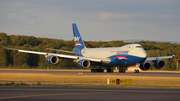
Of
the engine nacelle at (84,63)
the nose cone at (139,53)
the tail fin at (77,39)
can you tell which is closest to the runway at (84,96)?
the nose cone at (139,53)

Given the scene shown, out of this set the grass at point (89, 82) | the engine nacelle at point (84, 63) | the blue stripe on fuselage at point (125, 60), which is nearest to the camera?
the grass at point (89, 82)

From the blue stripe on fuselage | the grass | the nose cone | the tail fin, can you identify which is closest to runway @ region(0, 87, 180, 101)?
the grass

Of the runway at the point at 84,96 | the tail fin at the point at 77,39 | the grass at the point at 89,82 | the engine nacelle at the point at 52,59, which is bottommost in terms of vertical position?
the runway at the point at 84,96

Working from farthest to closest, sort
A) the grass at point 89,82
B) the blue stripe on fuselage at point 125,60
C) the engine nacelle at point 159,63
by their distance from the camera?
1. the engine nacelle at point 159,63
2. the blue stripe on fuselage at point 125,60
3. the grass at point 89,82

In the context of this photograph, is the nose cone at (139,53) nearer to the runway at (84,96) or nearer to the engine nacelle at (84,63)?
the engine nacelle at (84,63)

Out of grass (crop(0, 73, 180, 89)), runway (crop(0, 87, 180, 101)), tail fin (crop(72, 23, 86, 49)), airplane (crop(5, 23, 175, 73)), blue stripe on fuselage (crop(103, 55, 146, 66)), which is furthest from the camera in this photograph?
tail fin (crop(72, 23, 86, 49))

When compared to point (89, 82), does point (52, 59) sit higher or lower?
higher

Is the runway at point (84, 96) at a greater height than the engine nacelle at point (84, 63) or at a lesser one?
lesser

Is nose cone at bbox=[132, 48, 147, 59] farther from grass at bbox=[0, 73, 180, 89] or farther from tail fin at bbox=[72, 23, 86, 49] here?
tail fin at bbox=[72, 23, 86, 49]

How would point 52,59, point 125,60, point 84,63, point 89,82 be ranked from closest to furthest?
point 89,82 < point 125,60 < point 52,59 < point 84,63

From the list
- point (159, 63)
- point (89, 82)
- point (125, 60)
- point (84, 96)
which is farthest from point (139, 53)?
point (84, 96)

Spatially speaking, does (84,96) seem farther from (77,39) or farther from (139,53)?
(77,39)

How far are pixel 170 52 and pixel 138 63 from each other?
6429 cm

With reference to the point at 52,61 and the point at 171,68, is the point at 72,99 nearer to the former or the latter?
the point at 52,61
